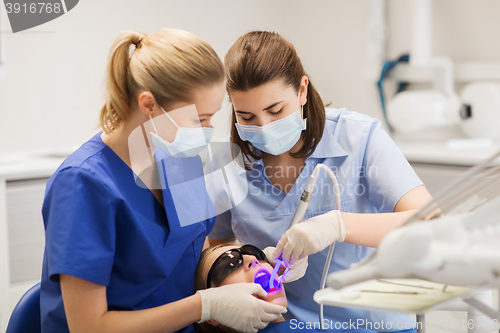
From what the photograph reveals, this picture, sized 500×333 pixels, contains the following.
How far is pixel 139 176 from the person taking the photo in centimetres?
119

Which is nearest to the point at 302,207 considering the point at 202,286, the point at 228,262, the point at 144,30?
the point at 228,262

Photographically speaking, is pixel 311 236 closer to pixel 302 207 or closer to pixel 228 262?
pixel 302 207

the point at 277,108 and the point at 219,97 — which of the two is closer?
the point at 219,97

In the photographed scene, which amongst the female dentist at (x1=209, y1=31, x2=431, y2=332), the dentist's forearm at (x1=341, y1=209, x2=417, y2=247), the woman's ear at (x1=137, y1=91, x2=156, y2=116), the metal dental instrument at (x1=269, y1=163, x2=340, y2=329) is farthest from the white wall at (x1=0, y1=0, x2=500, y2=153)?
the dentist's forearm at (x1=341, y1=209, x2=417, y2=247)

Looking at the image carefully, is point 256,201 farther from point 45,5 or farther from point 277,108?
point 45,5

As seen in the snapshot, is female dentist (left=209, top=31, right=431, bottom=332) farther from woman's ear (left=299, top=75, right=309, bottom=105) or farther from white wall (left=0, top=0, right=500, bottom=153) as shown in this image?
white wall (left=0, top=0, right=500, bottom=153)

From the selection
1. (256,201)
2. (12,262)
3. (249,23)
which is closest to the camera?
(256,201)

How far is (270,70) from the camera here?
1326 millimetres

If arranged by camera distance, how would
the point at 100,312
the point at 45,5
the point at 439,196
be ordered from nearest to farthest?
the point at 439,196, the point at 100,312, the point at 45,5

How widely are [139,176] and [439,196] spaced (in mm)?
775

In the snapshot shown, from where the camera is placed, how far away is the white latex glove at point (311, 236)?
1.19 metres

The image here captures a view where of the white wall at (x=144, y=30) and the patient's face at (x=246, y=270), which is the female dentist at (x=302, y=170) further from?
the white wall at (x=144, y=30)

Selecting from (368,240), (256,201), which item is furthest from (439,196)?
(256,201)

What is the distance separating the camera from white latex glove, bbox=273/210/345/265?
1.19 m
